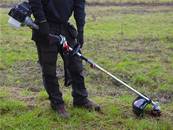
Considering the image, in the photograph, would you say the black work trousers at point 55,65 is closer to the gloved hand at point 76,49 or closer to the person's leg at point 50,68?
the person's leg at point 50,68

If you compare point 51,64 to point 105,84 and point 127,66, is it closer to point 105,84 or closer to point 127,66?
point 105,84

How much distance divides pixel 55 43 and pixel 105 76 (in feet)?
13.4

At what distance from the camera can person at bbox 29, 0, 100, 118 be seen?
22.2 feet

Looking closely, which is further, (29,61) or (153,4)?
(153,4)

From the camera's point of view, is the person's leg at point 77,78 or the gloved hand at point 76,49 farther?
the person's leg at point 77,78

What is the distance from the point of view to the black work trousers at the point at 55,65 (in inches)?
277

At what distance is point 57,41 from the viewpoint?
698 cm

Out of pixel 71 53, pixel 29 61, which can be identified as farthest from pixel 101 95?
pixel 29 61

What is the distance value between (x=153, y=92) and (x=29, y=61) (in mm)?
4496

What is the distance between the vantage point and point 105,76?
431 inches

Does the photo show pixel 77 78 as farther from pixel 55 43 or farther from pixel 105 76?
pixel 105 76

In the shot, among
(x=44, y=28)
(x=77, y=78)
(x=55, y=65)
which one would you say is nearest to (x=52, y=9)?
(x=44, y=28)

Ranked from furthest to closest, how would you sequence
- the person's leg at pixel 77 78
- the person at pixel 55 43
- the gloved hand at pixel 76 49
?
the person's leg at pixel 77 78
the gloved hand at pixel 76 49
the person at pixel 55 43

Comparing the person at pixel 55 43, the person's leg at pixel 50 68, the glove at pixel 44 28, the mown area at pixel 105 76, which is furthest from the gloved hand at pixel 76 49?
the mown area at pixel 105 76
